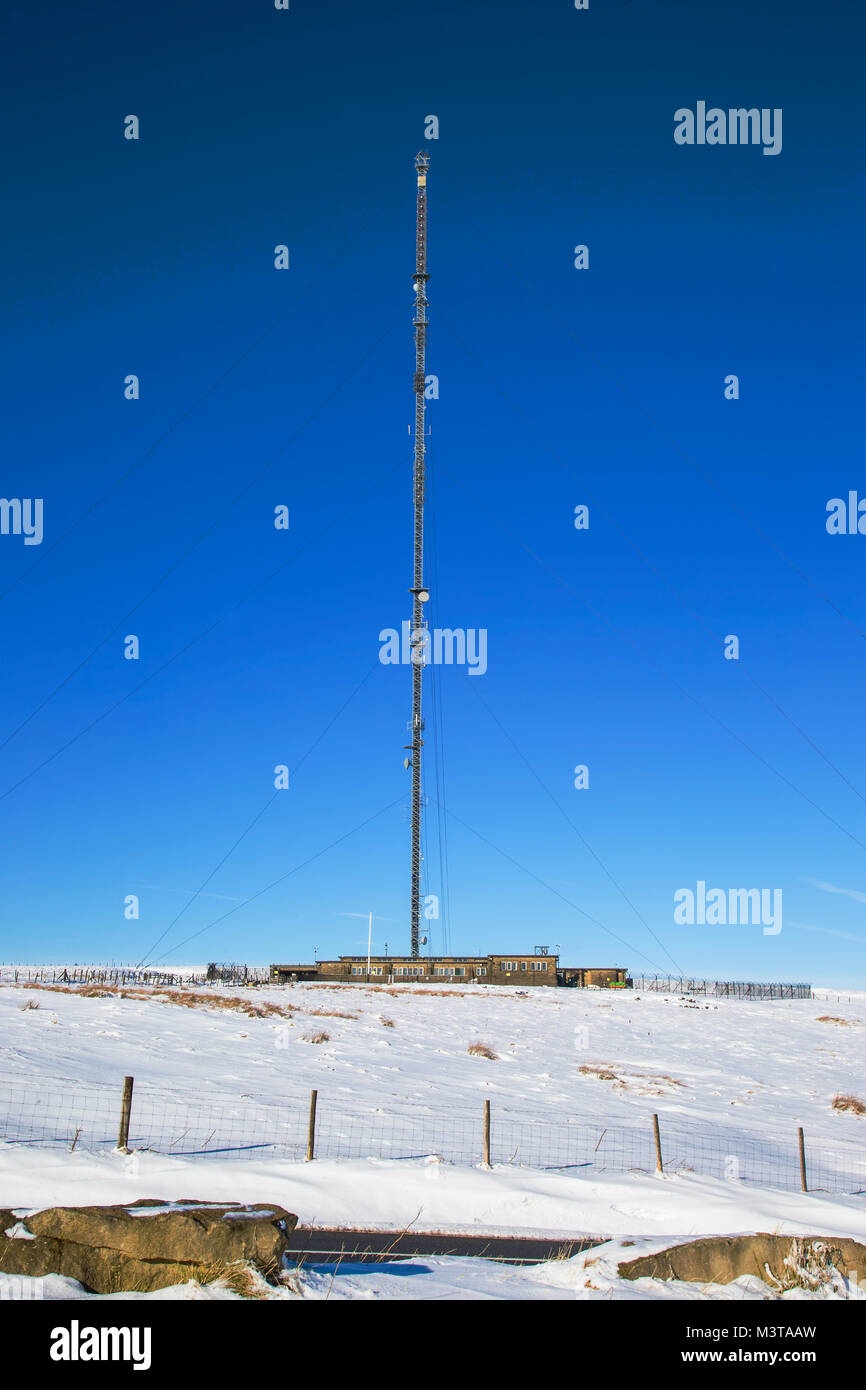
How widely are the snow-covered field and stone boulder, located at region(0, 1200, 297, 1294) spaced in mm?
493

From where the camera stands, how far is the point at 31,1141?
14.4m

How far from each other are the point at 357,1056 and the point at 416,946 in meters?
28.3

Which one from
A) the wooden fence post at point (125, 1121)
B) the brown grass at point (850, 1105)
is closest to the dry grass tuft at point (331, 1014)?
the brown grass at point (850, 1105)

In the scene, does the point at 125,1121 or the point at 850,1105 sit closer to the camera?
the point at 125,1121

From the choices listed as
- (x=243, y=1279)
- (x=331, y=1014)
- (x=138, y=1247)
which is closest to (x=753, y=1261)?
(x=243, y=1279)

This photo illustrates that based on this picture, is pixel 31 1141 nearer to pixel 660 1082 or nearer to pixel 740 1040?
pixel 660 1082

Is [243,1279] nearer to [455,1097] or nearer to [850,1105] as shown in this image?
[455,1097]

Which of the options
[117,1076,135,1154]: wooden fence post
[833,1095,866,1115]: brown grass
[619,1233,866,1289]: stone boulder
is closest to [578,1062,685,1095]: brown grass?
[833,1095,866,1115]: brown grass

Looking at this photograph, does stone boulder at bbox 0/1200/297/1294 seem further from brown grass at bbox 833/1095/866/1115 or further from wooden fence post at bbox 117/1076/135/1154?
brown grass at bbox 833/1095/866/1115

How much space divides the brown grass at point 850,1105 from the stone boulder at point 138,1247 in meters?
22.5

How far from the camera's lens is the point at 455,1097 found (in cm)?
2234

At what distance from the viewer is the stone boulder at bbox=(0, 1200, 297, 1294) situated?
6688mm

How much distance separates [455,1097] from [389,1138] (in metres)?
5.27

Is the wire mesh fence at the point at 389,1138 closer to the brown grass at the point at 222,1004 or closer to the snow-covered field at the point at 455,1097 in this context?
the snow-covered field at the point at 455,1097
